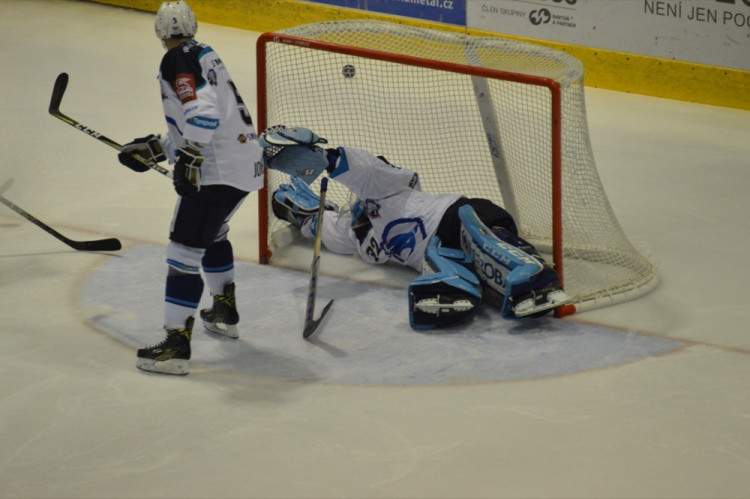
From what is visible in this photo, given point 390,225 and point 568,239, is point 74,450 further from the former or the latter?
point 568,239

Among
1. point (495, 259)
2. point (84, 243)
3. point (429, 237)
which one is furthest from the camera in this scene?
point (84, 243)

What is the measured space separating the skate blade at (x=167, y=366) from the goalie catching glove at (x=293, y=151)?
2.99 feet

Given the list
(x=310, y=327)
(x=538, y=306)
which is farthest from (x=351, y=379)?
(x=538, y=306)

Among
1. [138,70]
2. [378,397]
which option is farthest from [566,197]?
[138,70]

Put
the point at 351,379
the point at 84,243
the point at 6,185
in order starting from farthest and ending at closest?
the point at 6,185 → the point at 84,243 → the point at 351,379

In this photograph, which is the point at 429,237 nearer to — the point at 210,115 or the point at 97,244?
the point at 210,115

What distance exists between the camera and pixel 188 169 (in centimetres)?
353

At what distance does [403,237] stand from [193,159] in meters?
1.21

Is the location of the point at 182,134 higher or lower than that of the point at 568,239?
higher

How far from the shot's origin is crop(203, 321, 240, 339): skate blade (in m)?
4.04

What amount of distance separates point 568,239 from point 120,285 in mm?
1881

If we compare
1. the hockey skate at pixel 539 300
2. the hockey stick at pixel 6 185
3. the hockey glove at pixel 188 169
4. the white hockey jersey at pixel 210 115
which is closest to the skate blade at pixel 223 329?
the white hockey jersey at pixel 210 115

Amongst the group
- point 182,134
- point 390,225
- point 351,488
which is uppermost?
point 182,134

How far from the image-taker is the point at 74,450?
3225 mm
